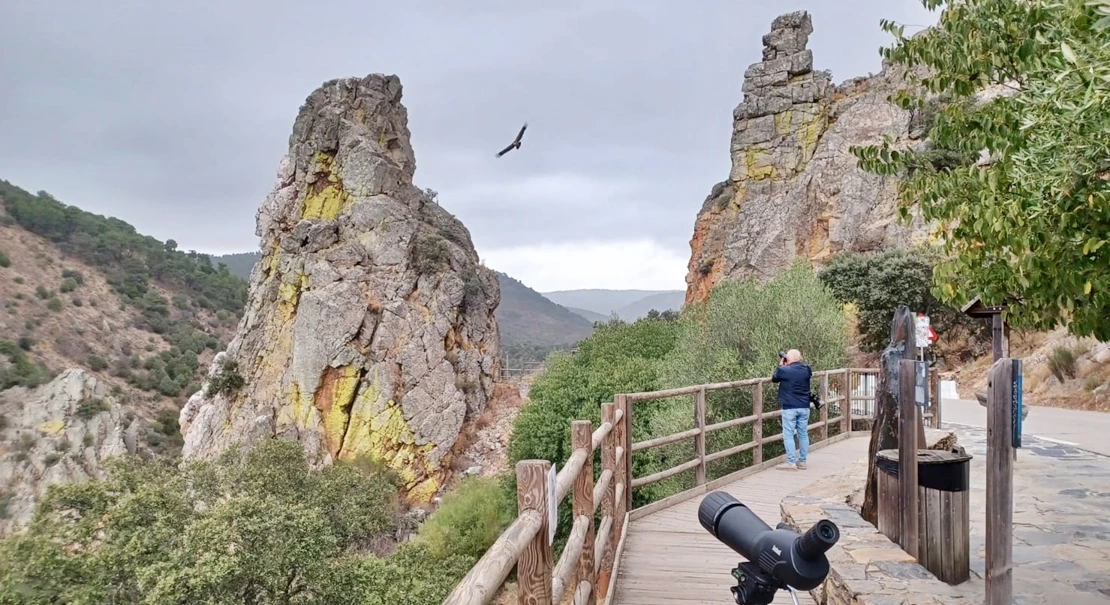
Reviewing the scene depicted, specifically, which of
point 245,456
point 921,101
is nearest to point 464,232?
point 245,456

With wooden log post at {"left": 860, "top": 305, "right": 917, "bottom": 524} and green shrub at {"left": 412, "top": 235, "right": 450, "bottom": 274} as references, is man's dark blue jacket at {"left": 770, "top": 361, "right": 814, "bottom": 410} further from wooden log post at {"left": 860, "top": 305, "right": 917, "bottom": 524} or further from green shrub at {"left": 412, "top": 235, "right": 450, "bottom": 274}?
green shrub at {"left": 412, "top": 235, "right": 450, "bottom": 274}

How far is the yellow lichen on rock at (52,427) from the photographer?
4129cm

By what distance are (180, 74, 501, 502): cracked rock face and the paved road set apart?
70.4 ft

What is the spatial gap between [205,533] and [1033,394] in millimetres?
20615

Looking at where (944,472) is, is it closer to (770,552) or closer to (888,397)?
(888,397)

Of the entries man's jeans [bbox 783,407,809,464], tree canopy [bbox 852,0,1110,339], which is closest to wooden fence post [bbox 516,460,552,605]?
tree canopy [bbox 852,0,1110,339]

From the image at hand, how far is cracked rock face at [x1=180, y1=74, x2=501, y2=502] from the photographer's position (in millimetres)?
30688

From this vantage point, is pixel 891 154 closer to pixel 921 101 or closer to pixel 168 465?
pixel 921 101

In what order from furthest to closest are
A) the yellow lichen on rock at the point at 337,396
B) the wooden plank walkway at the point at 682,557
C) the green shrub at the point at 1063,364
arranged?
1. the yellow lichen on rock at the point at 337,396
2. the green shrub at the point at 1063,364
3. the wooden plank walkway at the point at 682,557

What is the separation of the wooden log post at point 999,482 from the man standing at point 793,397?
17.6 ft

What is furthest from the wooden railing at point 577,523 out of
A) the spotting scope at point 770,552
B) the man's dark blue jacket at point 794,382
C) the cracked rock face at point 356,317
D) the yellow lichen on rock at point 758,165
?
the yellow lichen on rock at point 758,165

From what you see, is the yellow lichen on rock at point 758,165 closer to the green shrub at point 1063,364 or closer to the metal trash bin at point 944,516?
the green shrub at point 1063,364

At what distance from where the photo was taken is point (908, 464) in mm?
4168

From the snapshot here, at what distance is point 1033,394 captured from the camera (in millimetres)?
18203
